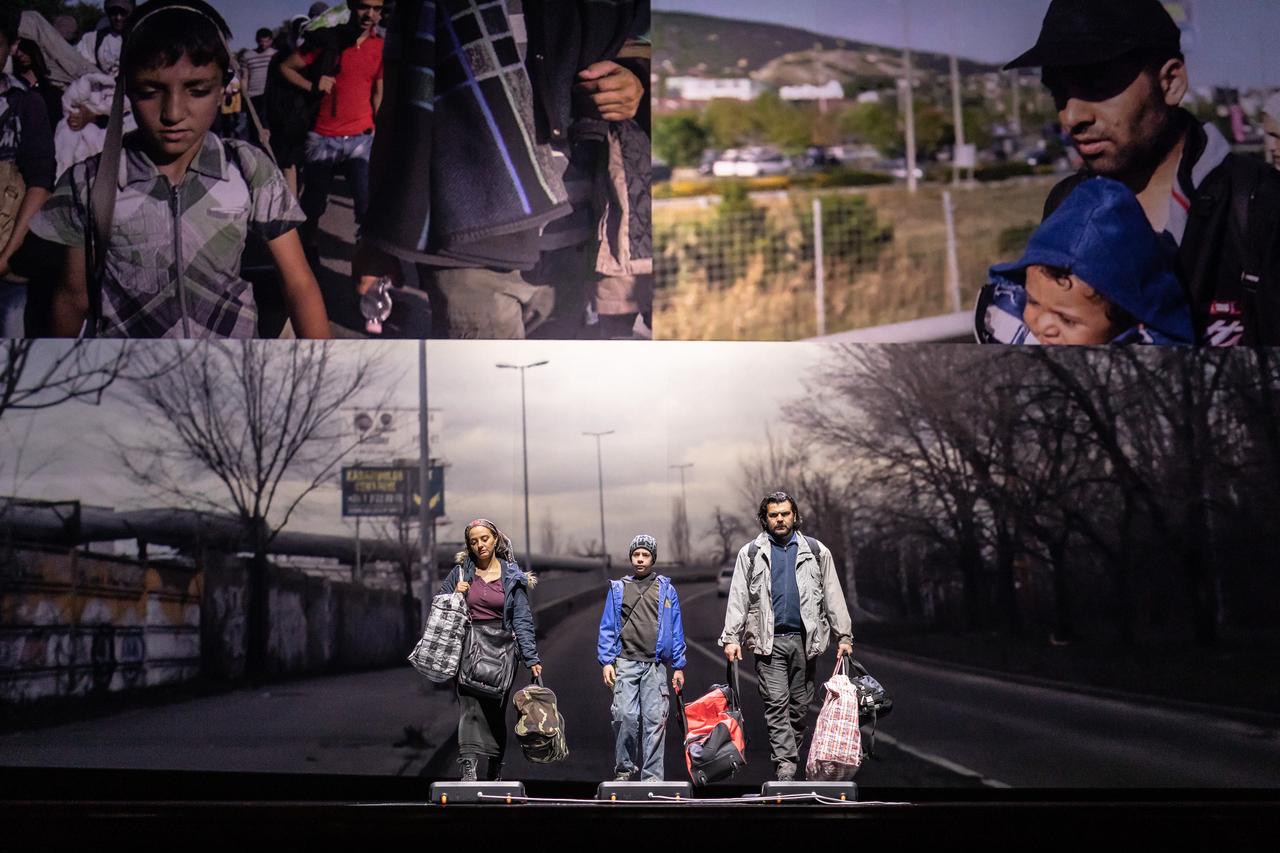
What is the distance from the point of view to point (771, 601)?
9.00 m

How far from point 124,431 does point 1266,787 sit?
32.7 feet

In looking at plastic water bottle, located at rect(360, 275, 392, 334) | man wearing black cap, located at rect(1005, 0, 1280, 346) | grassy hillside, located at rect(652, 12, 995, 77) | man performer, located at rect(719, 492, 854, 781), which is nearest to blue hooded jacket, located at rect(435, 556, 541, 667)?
man performer, located at rect(719, 492, 854, 781)

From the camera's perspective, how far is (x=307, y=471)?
39.5 feet

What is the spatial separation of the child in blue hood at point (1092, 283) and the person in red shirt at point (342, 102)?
18.2 ft

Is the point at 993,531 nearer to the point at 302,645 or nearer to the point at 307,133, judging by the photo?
the point at 302,645

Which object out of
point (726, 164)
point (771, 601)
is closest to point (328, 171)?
point (726, 164)

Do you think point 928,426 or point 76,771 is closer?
point 76,771

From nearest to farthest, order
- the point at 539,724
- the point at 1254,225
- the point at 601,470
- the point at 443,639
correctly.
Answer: the point at 443,639 < the point at 539,724 < the point at 601,470 < the point at 1254,225

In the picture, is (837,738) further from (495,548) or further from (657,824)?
(495,548)

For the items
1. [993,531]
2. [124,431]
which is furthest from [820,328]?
[124,431]

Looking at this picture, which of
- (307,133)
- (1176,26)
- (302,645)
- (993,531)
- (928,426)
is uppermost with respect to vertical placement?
(1176,26)

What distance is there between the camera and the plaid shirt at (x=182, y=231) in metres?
11.8

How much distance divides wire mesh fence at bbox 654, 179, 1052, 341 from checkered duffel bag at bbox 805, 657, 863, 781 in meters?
4.15

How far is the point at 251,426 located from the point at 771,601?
534cm
